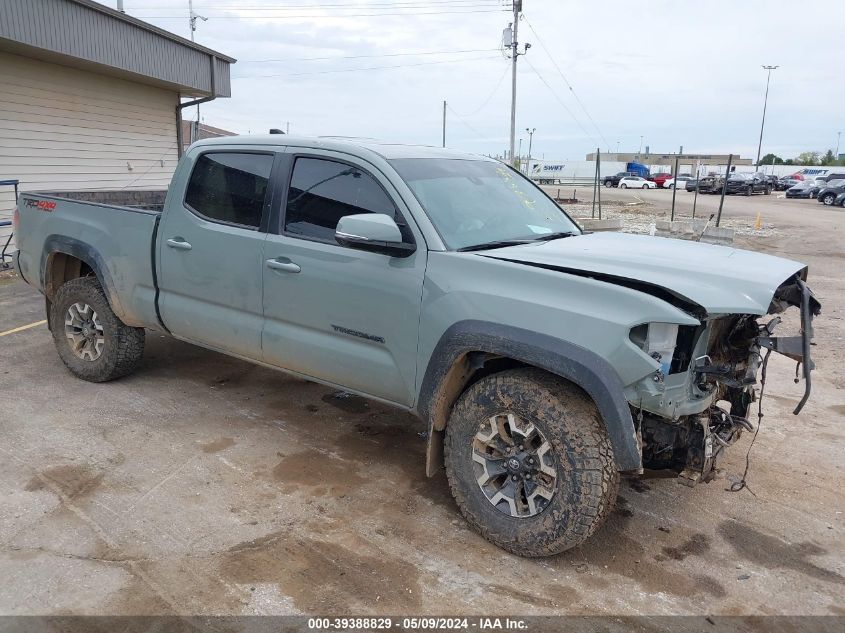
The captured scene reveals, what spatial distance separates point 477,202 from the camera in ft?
13.2

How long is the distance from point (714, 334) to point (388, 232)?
1706mm

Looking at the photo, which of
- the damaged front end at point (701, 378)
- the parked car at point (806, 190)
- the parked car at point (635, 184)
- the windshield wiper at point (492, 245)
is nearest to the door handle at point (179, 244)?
the windshield wiper at point (492, 245)

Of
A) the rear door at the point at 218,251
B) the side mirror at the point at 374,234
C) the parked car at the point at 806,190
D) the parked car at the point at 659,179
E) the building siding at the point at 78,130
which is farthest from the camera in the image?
the parked car at the point at 659,179

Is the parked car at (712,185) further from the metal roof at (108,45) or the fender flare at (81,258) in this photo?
the fender flare at (81,258)

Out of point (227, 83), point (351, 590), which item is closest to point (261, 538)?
point (351, 590)

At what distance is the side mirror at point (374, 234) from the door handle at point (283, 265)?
0.56 meters

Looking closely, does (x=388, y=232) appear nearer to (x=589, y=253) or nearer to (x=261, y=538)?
(x=589, y=253)

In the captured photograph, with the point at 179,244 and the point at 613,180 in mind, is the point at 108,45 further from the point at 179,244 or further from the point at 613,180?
the point at 613,180

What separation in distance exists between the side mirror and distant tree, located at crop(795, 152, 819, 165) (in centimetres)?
10536

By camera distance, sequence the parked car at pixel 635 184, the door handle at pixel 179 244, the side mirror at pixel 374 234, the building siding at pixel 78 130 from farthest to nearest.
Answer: the parked car at pixel 635 184, the building siding at pixel 78 130, the door handle at pixel 179 244, the side mirror at pixel 374 234

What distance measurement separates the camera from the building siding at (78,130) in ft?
37.2

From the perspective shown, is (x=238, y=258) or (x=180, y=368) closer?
(x=238, y=258)

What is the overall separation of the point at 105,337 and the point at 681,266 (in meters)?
4.34

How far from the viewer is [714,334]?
3246 mm
